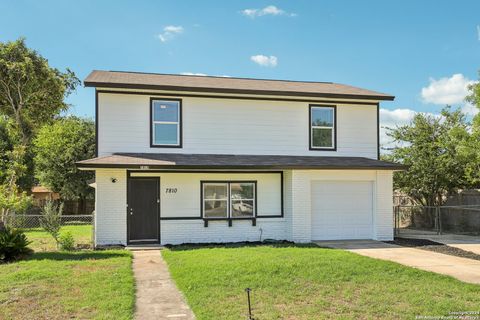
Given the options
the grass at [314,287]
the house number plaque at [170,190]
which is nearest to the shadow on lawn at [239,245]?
the house number plaque at [170,190]

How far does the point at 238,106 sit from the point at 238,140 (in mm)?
1232

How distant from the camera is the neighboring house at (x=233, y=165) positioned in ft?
48.4

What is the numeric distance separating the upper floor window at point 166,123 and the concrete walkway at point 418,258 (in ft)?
20.0

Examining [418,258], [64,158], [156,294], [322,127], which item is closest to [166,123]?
[322,127]

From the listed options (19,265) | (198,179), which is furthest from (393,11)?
(19,265)

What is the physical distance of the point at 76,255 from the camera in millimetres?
12039

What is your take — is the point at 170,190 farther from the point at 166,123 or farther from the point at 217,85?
the point at 217,85

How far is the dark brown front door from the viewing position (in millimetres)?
14688

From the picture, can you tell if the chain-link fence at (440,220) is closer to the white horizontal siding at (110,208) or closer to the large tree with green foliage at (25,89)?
the white horizontal siding at (110,208)

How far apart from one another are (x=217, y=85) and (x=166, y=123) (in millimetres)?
2629

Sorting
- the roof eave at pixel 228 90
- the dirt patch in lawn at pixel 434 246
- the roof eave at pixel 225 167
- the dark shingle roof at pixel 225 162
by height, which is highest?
the roof eave at pixel 228 90

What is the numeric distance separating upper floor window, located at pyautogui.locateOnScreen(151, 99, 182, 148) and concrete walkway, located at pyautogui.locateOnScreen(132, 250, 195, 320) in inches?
199

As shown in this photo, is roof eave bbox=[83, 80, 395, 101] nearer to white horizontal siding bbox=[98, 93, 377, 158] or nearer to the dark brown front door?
white horizontal siding bbox=[98, 93, 377, 158]

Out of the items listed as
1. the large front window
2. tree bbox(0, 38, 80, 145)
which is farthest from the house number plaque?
tree bbox(0, 38, 80, 145)
